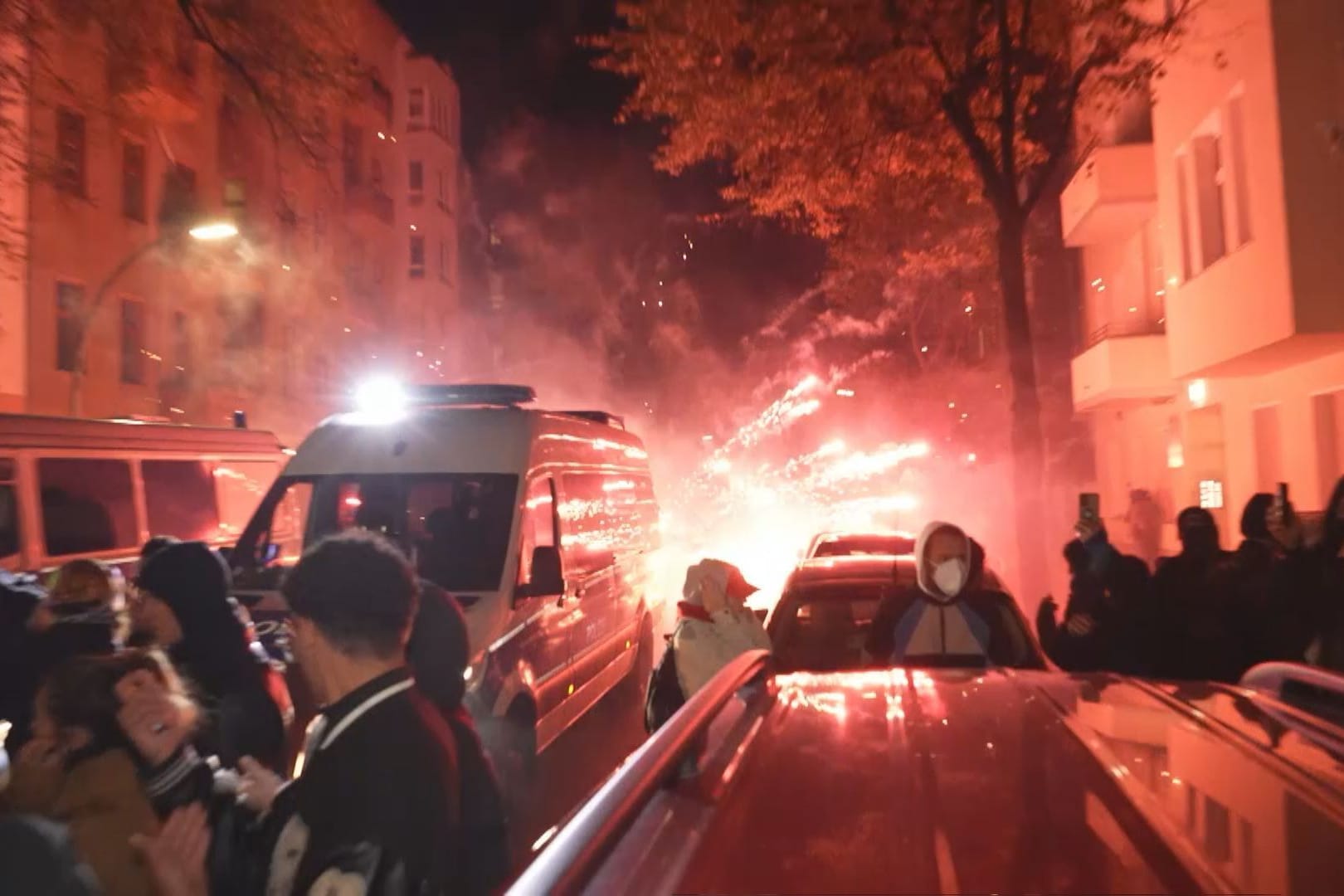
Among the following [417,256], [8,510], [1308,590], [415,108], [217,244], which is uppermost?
[415,108]

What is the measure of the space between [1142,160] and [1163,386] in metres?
3.63

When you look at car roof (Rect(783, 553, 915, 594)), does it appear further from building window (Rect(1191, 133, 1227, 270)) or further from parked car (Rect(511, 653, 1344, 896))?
building window (Rect(1191, 133, 1227, 270))

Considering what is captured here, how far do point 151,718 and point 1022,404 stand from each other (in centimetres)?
1223

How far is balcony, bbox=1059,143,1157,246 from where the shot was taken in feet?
62.8

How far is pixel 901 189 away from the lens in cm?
1673

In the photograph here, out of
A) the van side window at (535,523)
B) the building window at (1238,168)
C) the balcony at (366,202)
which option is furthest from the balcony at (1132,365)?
the balcony at (366,202)

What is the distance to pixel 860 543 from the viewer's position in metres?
12.1

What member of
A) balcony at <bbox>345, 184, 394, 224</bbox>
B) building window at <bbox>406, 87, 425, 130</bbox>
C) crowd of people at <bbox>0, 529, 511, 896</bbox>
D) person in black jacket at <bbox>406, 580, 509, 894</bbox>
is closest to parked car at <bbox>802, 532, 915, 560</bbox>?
person in black jacket at <bbox>406, 580, 509, 894</bbox>

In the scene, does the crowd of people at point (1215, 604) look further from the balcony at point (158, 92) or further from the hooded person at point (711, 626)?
the balcony at point (158, 92)

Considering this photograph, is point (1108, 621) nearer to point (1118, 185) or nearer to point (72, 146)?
point (1118, 185)

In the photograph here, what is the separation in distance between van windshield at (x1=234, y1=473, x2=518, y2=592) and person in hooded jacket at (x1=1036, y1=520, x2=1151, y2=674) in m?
3.34

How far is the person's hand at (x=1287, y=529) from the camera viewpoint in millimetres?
5777

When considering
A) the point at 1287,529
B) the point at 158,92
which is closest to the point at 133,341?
the point at 158,92

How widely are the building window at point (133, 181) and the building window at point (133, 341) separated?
1.73 metres
